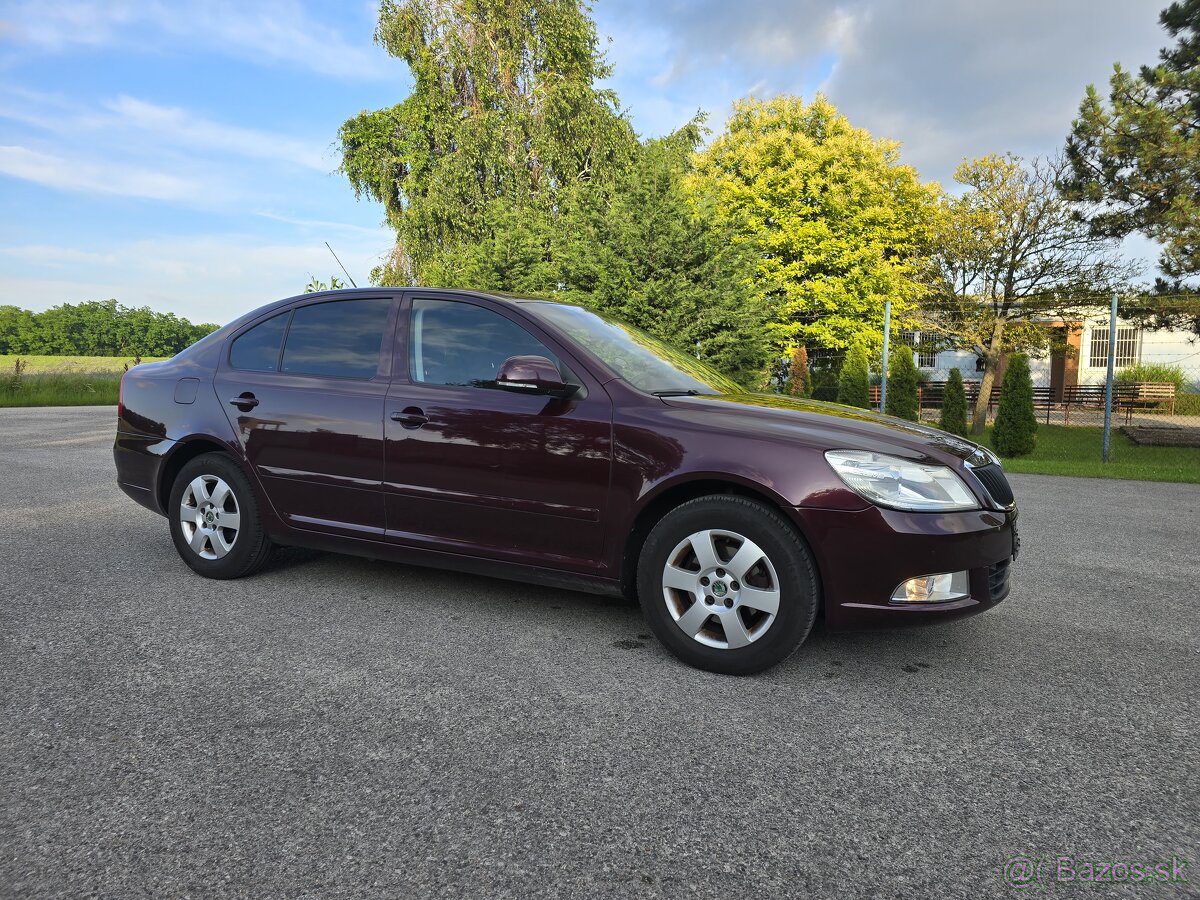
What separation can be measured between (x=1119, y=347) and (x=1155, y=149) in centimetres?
2084

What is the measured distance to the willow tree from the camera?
24.4 m

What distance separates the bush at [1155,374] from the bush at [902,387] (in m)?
15.3

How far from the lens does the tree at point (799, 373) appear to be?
2762 centimetres

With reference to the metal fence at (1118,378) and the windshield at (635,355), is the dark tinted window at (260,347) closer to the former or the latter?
the windshield at (635,355)

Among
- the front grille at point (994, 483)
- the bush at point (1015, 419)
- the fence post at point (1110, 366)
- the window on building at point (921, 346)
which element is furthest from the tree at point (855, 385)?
the front grille at point (994, 483)

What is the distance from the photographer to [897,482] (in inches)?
128

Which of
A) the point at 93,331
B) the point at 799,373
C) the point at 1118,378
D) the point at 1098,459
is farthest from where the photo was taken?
the point at 93,331

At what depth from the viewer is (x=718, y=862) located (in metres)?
2.08

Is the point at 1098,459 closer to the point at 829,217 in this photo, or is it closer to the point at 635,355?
the point at 635,355

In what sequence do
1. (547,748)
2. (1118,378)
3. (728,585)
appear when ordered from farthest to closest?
1. (1118,378)
2. (728,585)
3. (547,748)

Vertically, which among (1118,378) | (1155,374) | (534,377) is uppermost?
(1155,374)

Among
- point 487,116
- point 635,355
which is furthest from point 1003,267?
point 635,355

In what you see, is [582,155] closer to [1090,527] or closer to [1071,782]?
[1090,527]

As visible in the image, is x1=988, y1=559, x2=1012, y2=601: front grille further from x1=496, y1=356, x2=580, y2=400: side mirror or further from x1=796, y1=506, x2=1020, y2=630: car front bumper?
x1=496, y1=356, x2=580, y2=400: side mirror
